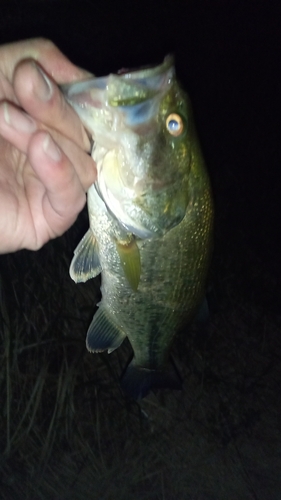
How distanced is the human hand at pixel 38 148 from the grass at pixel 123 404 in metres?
0.75

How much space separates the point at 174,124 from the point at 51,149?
302mm

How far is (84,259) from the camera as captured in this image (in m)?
1.07

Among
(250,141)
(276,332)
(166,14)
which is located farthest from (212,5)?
(276,332)

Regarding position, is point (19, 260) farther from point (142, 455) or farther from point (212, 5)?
point (212, 5)

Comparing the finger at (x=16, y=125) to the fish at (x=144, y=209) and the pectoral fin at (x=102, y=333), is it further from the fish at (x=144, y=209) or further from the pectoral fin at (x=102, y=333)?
the pectoral fin at (x=102, y=333)

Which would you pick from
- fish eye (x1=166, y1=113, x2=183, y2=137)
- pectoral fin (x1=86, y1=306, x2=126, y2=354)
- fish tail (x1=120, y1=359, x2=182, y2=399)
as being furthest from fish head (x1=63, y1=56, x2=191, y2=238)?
fish tail (x1=120, y1=359, x2=182, y2=399)

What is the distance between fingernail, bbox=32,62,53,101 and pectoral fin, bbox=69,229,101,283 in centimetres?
38

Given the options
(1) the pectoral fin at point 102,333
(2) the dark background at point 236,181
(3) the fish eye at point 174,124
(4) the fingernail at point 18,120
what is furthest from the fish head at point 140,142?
(2) the dark background at point 236,181

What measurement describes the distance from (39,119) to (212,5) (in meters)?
1.62

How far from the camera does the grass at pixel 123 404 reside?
68.7 inches

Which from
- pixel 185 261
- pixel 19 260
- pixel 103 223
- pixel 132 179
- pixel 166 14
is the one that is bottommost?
pixel 19 260

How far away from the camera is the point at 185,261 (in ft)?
3.70

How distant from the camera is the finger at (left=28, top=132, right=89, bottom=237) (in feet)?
2.43

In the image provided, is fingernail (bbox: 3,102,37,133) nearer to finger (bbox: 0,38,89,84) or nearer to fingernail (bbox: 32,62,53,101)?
fingernail (bbox: 32,62,53,101)
